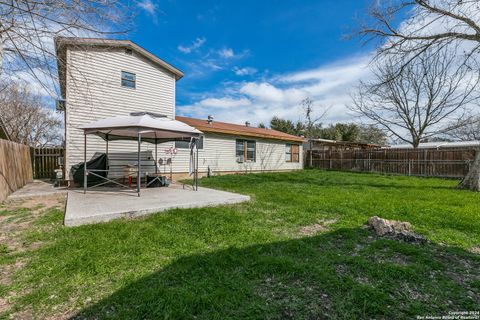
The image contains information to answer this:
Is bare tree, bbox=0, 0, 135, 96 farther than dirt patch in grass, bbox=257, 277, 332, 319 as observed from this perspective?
Yes

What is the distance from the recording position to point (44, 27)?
3.83 metres

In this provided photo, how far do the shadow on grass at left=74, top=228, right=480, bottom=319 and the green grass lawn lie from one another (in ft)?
0.03

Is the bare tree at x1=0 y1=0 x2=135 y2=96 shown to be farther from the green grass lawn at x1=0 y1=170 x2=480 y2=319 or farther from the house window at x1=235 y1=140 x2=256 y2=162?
the house window at x1=235 y1=140 x2=256 y2=162

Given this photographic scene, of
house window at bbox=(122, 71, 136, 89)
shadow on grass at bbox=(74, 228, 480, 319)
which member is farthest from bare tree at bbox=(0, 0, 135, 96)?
house window at bbox=(122, 71, 136, 89)

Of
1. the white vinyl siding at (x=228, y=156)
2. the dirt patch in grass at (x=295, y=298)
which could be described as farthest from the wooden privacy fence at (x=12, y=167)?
the dirt patch in grass at (x=295, y=298)

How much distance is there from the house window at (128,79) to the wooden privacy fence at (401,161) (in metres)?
14.9

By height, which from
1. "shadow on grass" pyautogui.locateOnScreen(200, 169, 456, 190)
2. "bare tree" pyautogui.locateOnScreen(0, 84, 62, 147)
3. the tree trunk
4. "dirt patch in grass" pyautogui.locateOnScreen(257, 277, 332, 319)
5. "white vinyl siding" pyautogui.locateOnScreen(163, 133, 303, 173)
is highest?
"bare tree" pyautogui.locateOnScreen(0, 84, 62, 147)

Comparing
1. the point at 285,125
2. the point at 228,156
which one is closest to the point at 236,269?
the point at 228,156

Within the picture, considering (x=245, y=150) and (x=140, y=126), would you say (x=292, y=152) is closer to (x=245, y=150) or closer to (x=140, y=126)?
(x=245, y=150)

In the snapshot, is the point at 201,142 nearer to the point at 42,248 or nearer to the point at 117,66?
the point at 117,66

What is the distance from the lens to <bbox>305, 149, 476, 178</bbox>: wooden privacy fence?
13.2 m

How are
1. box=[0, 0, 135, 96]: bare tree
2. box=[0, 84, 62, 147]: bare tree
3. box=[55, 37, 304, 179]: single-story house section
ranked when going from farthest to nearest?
1. box=[0, 84, 62, 147]: bare tree
2. box=[55, 37, 304, 179]: single-story house section
3. box=[0, 0, 135, 96]: bare tree

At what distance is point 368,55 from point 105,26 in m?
9.60

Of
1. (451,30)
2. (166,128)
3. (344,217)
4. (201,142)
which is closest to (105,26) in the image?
(166,128)
